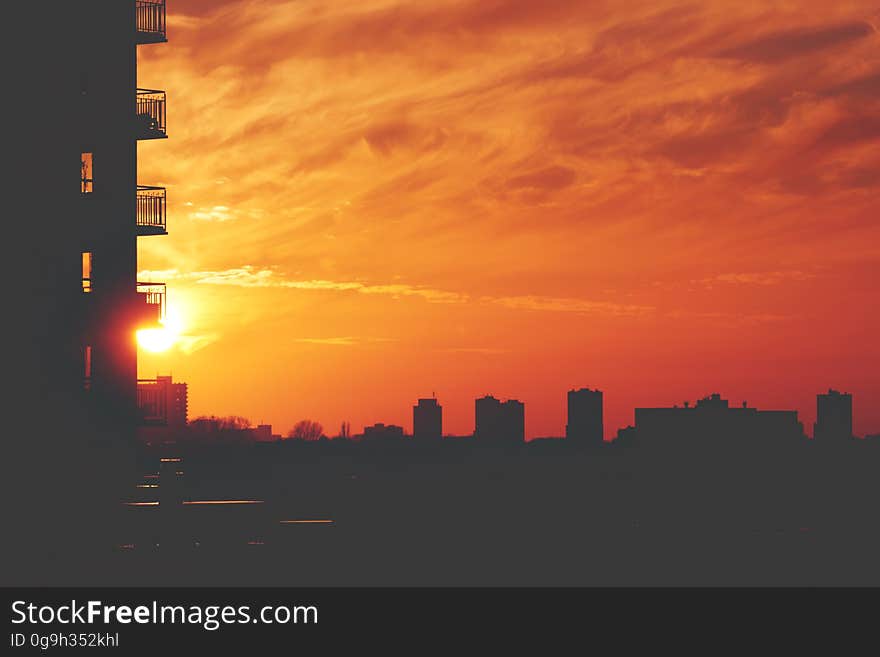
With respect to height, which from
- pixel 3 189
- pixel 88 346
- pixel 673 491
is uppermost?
pixel 3 189

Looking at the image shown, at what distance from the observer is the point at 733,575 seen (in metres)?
75.0

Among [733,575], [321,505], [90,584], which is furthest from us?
[321,505]

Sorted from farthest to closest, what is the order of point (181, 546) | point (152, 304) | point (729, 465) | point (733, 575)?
point (729, 465), point (733, 575), point (152, 304), point (181, 546)

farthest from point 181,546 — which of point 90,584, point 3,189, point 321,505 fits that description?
point 321,505

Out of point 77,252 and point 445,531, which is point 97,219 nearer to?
point 77,252

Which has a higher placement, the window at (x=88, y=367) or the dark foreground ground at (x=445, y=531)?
the window at (x=88, y=367)

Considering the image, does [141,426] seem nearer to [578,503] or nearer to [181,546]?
[181,546]

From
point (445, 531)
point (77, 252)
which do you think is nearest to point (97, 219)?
point (77, 252)

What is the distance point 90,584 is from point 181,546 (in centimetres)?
473

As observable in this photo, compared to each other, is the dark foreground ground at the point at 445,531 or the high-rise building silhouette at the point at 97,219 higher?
the high-rise building silhouette at the point at 97,219

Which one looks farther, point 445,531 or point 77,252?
point 445,531

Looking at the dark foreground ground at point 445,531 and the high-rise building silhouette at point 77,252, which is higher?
the high-rise building silhouette at point 77,252

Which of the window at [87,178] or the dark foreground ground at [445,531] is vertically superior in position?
the window at [87,178]

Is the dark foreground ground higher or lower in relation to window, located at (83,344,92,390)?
lower
